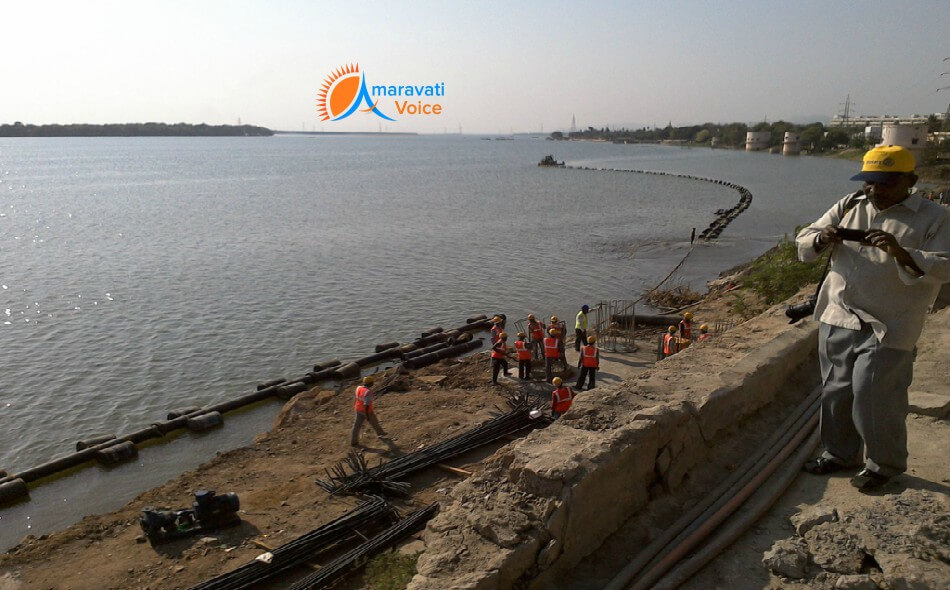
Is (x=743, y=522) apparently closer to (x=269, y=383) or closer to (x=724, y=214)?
(x=269, y=383)

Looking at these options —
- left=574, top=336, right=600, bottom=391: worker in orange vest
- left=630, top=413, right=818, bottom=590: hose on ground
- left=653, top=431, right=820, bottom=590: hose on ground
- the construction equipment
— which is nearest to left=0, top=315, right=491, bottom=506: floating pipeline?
the construction equipment

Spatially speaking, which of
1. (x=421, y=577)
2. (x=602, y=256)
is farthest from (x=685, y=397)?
(x=602, y=256)

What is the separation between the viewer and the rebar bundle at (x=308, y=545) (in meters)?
8.56

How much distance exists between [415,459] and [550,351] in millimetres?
5268

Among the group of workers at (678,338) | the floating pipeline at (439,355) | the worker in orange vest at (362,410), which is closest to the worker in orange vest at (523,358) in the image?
the group of workers at (678,338)

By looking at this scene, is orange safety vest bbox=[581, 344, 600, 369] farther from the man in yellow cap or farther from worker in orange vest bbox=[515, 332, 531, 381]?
the man in yellow cap

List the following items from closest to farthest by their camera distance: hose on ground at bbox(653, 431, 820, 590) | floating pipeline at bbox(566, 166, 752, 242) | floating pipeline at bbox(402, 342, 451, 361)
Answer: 1. hose on ground at bbox(653, 431, 820, 590)
2. floating pipeline at bbox(402, 342, 451, 361)
3. floating pipeline at bbox(566, 166, 752, 242)

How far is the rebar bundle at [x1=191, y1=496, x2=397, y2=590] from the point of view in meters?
8.56

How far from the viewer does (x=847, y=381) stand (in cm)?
469

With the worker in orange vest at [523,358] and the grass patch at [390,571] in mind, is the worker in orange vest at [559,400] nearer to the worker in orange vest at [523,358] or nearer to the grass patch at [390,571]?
the worker in orange vest at [523,358]

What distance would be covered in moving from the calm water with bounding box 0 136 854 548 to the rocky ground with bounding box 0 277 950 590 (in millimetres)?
1982

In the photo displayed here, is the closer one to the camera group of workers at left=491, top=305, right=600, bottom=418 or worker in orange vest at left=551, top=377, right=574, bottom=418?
worker in orange vest at left=551, top=377, right=574, bottom=418

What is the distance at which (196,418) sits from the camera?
1571 centimetres

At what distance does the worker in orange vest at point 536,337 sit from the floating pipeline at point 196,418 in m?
3.56
